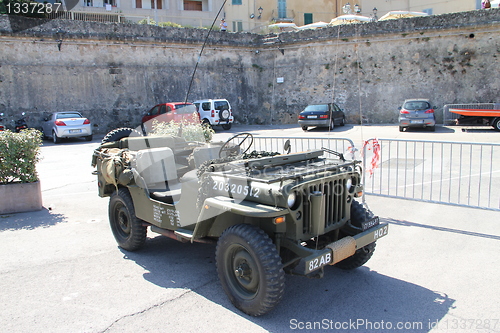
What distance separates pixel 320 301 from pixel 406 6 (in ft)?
134

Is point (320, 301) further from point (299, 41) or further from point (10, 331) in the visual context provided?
point (299, 41)

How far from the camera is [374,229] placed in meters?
4.22

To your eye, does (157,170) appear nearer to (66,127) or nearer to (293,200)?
(293,200)

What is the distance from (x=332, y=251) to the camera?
372 centimetres

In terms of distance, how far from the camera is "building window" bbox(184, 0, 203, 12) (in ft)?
132

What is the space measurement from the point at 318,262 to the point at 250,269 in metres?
0.64

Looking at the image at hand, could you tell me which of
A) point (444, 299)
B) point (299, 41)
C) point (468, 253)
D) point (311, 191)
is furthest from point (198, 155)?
point (299, 41)

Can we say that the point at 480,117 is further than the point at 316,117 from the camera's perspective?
No

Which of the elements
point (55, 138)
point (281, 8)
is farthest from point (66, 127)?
point (281, 8)

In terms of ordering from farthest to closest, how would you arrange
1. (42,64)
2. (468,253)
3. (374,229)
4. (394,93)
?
(394,93)
(42,64)
(468,253)
(374,229)

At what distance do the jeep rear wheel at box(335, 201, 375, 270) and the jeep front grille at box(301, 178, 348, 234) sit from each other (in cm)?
30

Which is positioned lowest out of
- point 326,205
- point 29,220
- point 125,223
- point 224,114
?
point 29,220

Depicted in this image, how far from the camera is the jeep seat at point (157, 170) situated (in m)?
5.14

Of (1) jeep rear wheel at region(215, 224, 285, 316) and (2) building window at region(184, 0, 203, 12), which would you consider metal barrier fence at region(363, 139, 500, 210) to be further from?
(2) building window at region(184, 0, 203, 12)
